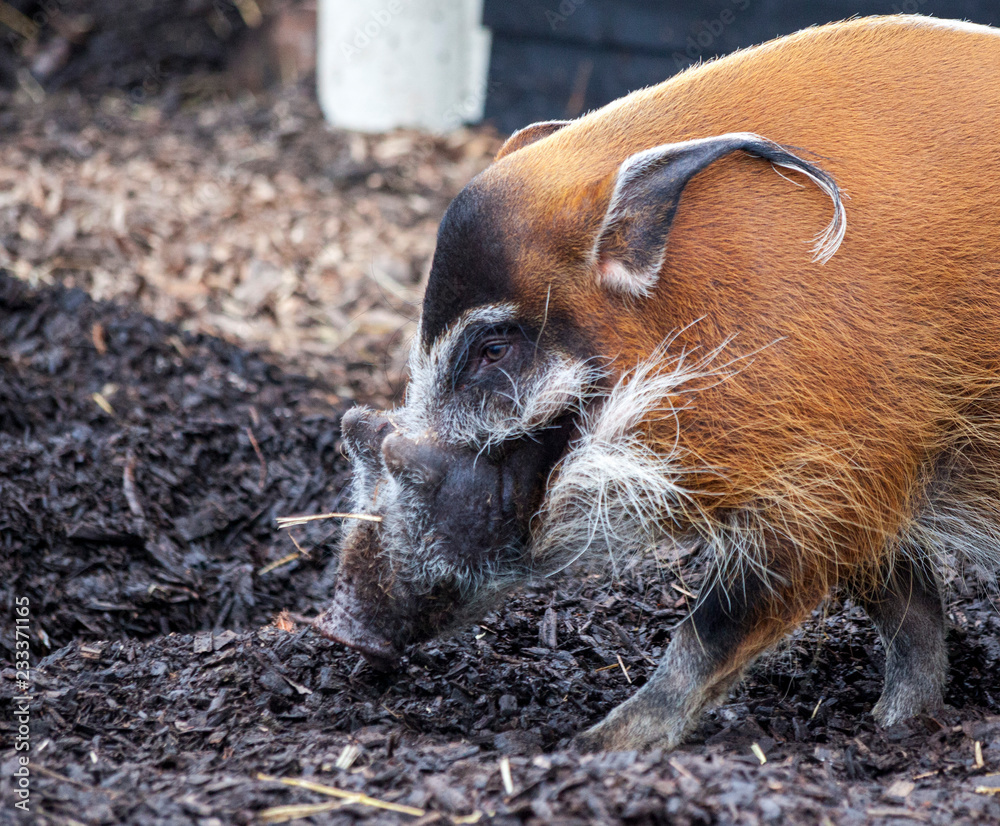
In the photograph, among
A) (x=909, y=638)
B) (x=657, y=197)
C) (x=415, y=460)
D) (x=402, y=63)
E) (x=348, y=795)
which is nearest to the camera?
(x=348, y=795)

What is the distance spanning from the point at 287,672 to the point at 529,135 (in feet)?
5.22

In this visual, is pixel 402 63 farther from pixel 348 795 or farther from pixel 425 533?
pixel 348 795

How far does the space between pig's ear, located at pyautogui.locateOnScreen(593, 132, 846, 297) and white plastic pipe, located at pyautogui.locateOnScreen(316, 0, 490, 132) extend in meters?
5.25

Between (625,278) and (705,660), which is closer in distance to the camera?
(625,278)

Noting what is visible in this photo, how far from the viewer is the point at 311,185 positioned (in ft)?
22.2

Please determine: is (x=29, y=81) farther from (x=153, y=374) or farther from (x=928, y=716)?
(x=928, y=716)

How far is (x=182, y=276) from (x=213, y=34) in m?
4.62

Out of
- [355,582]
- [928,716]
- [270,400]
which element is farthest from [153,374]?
[928,716]

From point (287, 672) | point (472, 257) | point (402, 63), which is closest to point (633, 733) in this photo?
point (287, 672)

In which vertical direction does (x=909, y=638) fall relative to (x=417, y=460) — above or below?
below

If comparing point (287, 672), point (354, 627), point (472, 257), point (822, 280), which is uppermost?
point (822, 280)

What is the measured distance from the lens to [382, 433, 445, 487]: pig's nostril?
102 inches

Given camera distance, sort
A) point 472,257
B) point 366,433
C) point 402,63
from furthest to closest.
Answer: point 402,63 < point 366,433 < point 472,257

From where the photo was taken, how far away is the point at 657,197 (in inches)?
91.6
